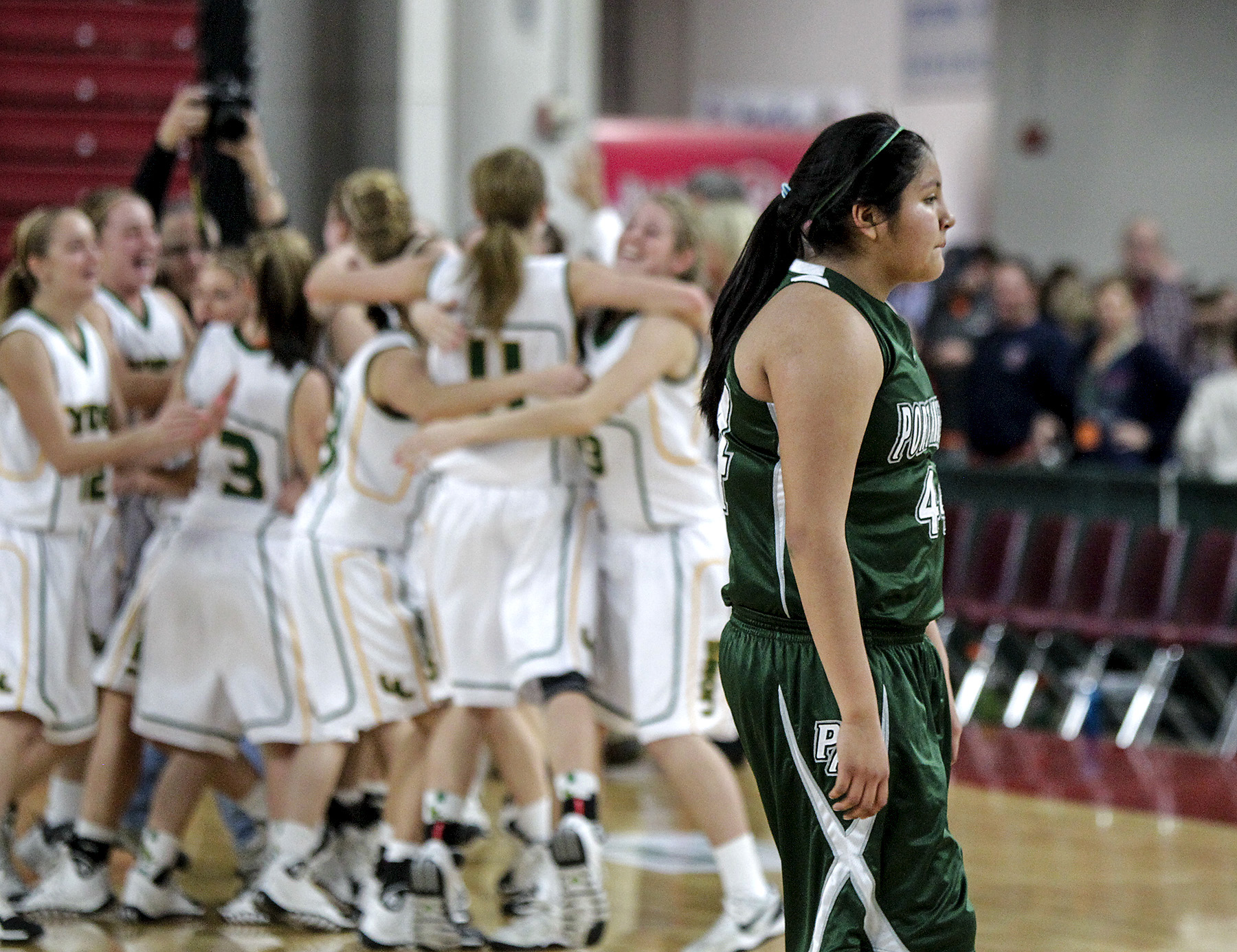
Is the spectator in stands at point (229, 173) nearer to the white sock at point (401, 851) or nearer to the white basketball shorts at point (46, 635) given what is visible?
the white basketball shorts at point (46, 635)

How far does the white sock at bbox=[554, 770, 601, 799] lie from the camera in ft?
14.0

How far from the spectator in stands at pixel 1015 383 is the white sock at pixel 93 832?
5.88 meters

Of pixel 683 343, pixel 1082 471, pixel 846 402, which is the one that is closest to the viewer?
pixel 846 402

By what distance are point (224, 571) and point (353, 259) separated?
36.6 inches

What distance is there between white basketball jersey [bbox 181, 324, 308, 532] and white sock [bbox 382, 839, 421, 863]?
942mm

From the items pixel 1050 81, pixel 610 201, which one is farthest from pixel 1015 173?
pixel 610 201

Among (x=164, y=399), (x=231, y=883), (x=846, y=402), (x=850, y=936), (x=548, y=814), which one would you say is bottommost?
(x=231, y=883)

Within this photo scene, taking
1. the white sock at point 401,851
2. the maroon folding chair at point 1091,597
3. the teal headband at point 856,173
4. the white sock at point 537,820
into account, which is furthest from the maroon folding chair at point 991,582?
the teal headband at point 856,173

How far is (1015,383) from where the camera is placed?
30.5 feet

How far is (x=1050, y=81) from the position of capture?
14.0 m

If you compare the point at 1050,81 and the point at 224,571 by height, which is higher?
the point at 1050,81

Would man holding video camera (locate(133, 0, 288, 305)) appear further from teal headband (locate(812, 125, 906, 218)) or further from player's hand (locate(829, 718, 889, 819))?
player's hand (locate(829, 718, 889, 819))

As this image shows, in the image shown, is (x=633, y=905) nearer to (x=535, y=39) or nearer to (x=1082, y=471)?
(x=1082, y=471)

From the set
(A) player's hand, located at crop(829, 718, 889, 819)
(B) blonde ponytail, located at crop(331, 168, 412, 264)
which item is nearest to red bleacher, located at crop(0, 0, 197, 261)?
(B) blonde ponytail, located at crop(331, 168, 412, 264)
